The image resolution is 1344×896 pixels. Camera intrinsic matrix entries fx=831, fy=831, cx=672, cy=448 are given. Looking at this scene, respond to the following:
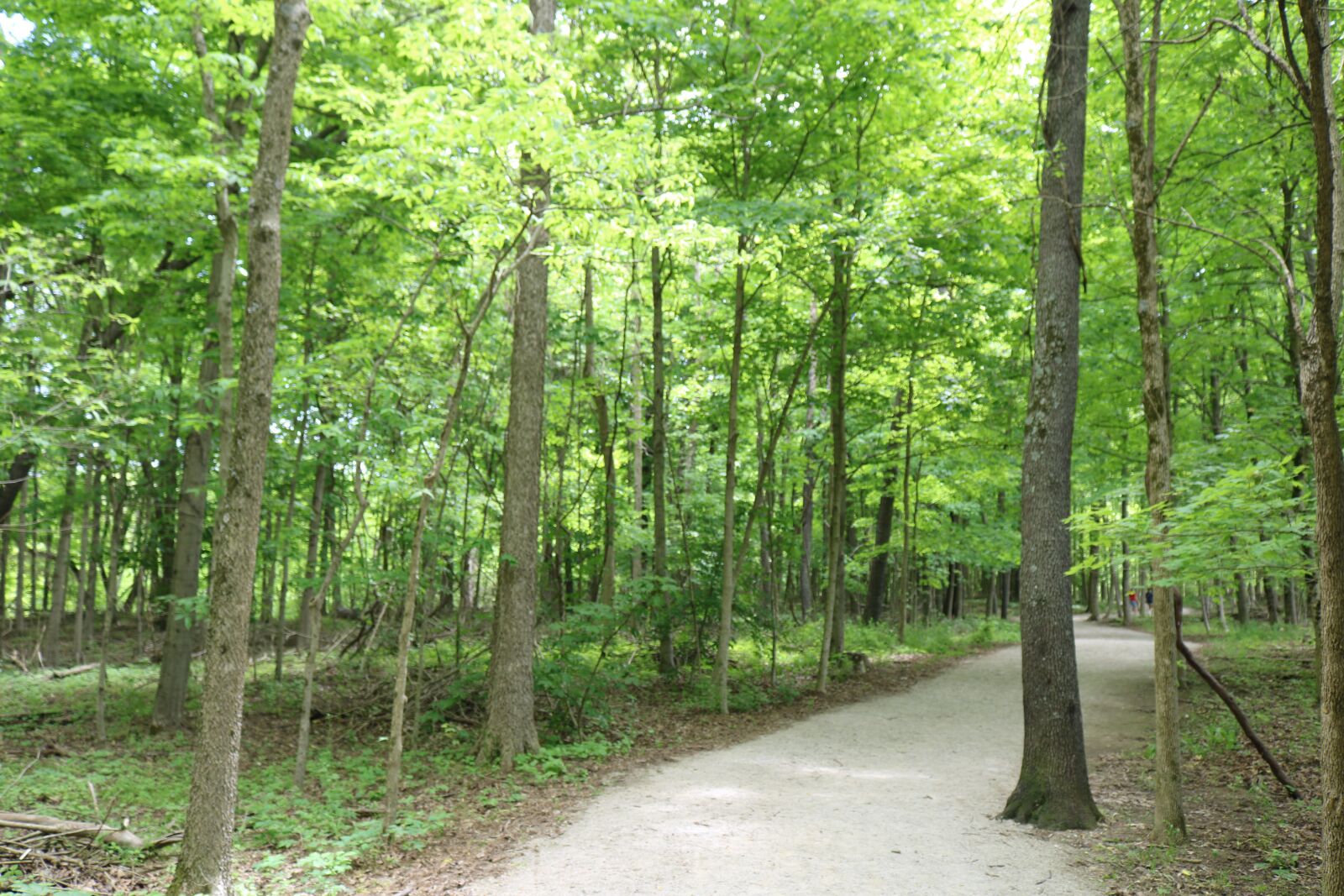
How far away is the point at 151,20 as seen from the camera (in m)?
8.33

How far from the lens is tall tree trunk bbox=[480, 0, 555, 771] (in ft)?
29.4

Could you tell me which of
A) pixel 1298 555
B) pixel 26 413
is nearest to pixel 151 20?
pixel 26 413

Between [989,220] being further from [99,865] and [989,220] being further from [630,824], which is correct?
[99,865]

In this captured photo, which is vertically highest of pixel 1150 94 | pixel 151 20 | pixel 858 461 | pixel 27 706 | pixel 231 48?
pixel 231 48

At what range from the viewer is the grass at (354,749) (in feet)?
20.5

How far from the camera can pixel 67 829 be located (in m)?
5.79

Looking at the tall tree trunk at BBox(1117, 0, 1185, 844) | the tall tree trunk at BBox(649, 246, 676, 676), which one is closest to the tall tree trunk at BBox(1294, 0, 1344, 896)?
the tall tree trunk at BBox(1117, 0, 1185, 844)

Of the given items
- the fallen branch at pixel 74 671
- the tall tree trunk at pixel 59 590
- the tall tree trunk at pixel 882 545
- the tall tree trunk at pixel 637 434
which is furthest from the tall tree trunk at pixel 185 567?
the tall tree trunk at pixel 882 545

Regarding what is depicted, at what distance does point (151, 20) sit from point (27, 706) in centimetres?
921

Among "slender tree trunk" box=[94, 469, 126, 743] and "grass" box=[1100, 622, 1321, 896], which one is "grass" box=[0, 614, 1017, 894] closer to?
"slender tree trunk" box=[94, 469, 126, 743]

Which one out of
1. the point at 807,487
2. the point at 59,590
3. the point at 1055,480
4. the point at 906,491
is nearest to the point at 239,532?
the point at 1055,480

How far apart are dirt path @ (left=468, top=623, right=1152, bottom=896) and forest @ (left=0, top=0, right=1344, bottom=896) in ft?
0.21

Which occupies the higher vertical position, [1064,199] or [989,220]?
[989,220]

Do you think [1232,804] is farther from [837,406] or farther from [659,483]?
[659,483]
